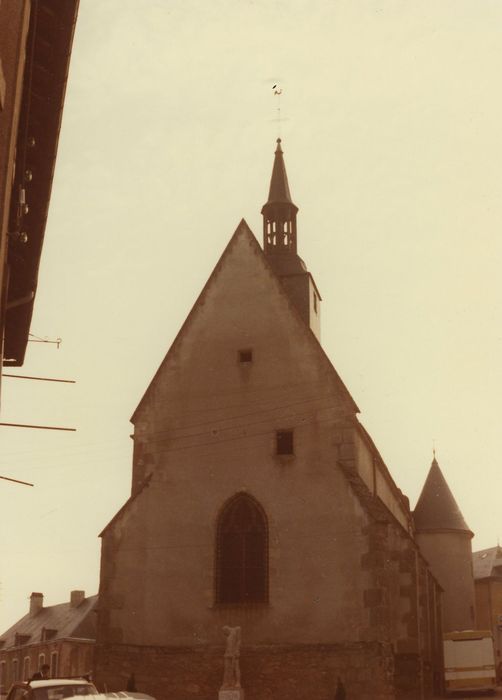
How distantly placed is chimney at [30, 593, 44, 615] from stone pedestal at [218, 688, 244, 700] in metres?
52.2

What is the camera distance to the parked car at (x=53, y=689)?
506 inches

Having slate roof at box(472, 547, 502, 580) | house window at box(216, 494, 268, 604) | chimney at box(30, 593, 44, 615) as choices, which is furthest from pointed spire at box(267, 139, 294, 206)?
chimney at box(30, 593, 44, 615)

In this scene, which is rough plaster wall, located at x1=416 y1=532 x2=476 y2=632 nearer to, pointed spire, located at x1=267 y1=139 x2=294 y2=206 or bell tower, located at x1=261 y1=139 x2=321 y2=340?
bell tower, located at x1=261 y1=139 x2=321 y2=340

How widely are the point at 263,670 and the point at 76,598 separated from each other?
4589 centimetres

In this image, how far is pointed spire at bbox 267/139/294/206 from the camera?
107 feet

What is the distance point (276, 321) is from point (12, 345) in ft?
28.6

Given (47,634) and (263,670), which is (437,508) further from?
(47,634)

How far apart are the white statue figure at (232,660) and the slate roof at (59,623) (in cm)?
3877

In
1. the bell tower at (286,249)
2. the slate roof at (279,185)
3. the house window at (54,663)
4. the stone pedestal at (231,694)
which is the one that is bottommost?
the house window at (54,663)

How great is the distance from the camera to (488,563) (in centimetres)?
6900

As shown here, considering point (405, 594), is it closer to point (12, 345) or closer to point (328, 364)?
point (328, 364)

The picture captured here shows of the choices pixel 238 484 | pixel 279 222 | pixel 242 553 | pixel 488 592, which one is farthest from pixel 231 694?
pixel 488 592

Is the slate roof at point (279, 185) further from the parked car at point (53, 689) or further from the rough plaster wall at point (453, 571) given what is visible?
the parked car at point (53, 689)

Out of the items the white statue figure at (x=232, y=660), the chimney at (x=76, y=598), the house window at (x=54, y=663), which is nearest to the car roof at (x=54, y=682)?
the white statue figure at (x=232, y=660)
